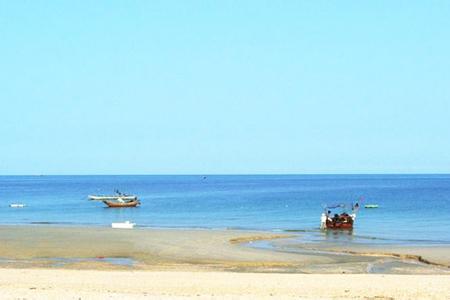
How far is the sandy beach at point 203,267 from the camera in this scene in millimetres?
19203

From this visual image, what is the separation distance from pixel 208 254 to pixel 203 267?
204 inches

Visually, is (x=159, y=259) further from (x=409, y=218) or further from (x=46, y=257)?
(x=409, y=218)

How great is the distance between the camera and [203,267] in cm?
2841

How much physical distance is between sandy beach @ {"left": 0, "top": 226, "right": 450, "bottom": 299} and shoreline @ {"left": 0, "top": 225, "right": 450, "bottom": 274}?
4 centimetres

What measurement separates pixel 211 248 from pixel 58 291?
18434mm

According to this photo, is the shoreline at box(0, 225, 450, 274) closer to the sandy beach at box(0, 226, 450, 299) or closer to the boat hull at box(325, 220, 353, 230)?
the sandy beach at box(0, 226, 450, 299)

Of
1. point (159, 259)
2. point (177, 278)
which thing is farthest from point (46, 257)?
point (177, 278)

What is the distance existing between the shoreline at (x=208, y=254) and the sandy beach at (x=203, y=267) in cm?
4

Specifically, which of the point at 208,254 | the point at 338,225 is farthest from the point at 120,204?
the point at 208,254

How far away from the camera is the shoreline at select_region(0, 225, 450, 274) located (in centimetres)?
2864

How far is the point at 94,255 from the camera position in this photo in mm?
33062

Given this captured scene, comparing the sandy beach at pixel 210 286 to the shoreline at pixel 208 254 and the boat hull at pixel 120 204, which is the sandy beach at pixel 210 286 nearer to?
the shoreline at pixel 208 254

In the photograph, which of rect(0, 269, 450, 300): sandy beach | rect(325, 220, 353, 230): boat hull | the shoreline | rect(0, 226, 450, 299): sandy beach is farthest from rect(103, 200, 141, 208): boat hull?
rect(0, 269, 450, 300): sandy beach

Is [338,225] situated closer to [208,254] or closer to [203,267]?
[208,254]
